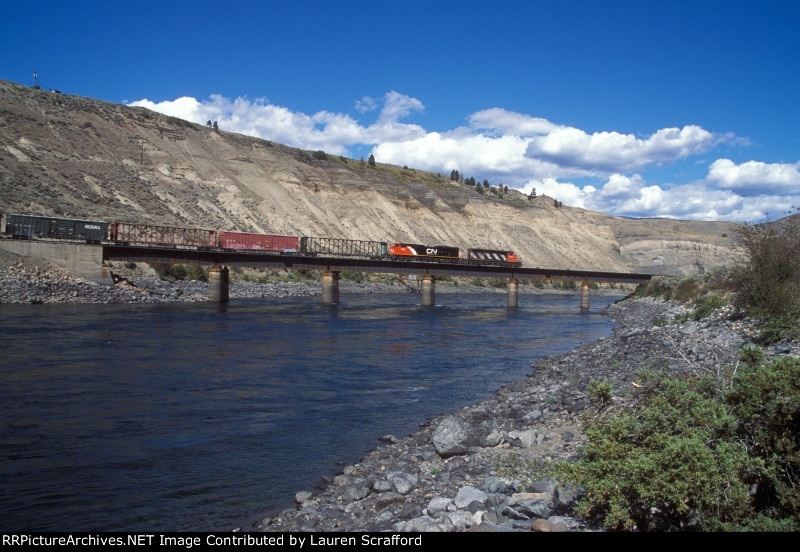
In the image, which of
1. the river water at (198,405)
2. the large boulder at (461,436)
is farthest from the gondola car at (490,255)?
the large boulder at (461,436)

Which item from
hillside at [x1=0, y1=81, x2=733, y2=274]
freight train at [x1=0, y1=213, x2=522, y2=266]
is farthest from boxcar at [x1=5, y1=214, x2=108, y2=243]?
hillside at [x1=0, y1=81, x2=733, y2=274]

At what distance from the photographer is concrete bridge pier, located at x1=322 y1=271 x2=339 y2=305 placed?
57688mm

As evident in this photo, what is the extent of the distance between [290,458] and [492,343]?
21.3 meters

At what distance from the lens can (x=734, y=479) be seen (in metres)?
6.00

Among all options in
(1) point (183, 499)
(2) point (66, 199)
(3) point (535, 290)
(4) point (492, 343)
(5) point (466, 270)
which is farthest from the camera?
(3) point (535, 290)

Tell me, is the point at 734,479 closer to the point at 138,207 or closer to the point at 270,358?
the point at 270,358

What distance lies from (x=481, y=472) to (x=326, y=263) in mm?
50058

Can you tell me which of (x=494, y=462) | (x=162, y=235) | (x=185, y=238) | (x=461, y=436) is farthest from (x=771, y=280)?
(x=185, y=238)

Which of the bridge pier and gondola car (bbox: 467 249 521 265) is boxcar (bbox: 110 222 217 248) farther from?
gondola car (bbox: 467 249 521 265)

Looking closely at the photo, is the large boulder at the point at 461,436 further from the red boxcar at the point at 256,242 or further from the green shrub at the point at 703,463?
the red boxcar at the point at 256,242

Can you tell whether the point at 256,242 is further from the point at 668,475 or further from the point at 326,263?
the point at 668,475

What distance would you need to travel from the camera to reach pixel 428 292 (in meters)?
61.8

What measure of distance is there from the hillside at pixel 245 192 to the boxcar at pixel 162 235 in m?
4.45
